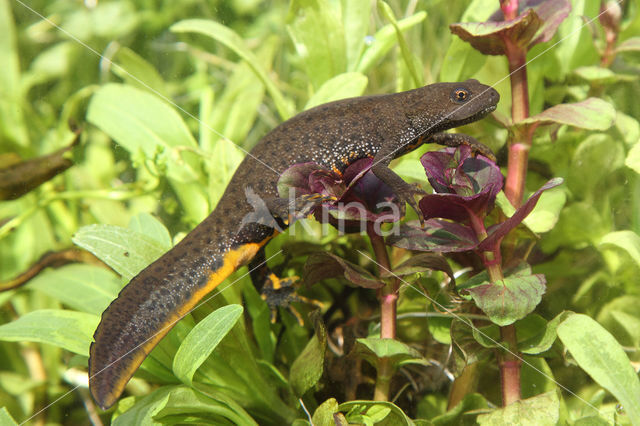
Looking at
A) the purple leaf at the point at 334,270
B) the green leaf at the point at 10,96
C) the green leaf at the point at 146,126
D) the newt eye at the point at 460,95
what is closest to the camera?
the purple leaf at the point at 334,270

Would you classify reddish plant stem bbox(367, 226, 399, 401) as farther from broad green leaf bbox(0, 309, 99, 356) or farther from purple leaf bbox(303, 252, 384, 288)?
broad green leaf bbox(0, 309, 99, 356)

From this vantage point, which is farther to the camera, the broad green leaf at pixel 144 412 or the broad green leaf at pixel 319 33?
the broad green leaf at pixel 319 33

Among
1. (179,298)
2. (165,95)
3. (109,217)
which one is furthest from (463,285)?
(165,95)

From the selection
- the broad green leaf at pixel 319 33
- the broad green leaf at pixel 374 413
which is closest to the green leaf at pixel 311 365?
the broad green leaf at pixel 374 413

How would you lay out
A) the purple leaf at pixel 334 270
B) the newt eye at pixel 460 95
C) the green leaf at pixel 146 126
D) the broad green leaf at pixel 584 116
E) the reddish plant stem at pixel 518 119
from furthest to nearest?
the green leaf at pixel 146 126
the newt eye at pixel 460 95
the reddish plant stem at pixel 518 119
the broad green leaf at pixel 584 116
the purple leaf at pixel 334 270

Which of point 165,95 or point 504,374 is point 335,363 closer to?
point 504,374

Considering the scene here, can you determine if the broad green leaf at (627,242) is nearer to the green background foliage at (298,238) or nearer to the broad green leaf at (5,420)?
the green background foliage at (298,238)

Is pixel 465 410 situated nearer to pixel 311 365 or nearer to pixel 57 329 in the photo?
pixel 311 365
